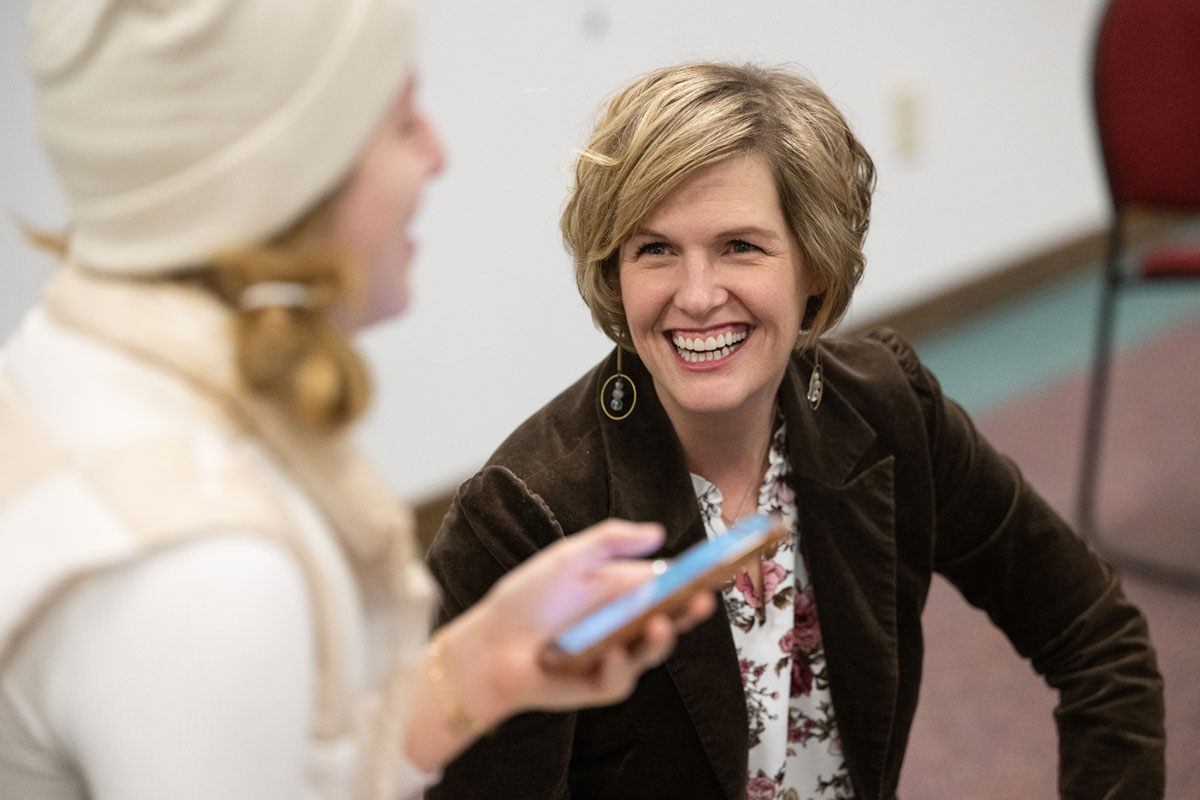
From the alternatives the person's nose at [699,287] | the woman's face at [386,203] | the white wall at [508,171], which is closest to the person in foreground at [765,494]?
the person's nose at [699,287]

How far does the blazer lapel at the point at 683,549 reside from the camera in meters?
1.37

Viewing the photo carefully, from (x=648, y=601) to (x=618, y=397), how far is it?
0.62 metres

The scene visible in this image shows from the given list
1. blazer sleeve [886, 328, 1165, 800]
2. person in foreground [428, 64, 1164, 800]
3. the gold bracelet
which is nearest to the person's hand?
the gold bracelet

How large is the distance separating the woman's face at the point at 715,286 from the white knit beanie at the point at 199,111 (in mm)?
663

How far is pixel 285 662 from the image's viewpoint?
2.22 ft

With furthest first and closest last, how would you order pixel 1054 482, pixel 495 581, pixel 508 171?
pixel 1054 482, pixel 508 171, pixel 495 581

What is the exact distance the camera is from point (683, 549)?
4.61ft

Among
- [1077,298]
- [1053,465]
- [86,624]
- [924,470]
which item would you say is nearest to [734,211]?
[924,470]

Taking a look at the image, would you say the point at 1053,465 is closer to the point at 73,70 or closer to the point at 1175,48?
the point at 1175,48

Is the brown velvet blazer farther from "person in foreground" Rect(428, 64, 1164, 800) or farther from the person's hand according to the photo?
the person's hand

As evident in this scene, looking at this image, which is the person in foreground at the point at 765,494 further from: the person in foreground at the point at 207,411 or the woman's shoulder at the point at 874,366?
the person in foreground at the point at 207,411

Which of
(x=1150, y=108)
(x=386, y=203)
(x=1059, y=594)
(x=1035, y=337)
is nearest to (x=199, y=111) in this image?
(x=386, y=203)

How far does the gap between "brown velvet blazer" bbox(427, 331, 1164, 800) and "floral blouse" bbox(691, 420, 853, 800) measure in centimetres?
3

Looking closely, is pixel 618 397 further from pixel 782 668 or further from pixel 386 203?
pixel 386 203
